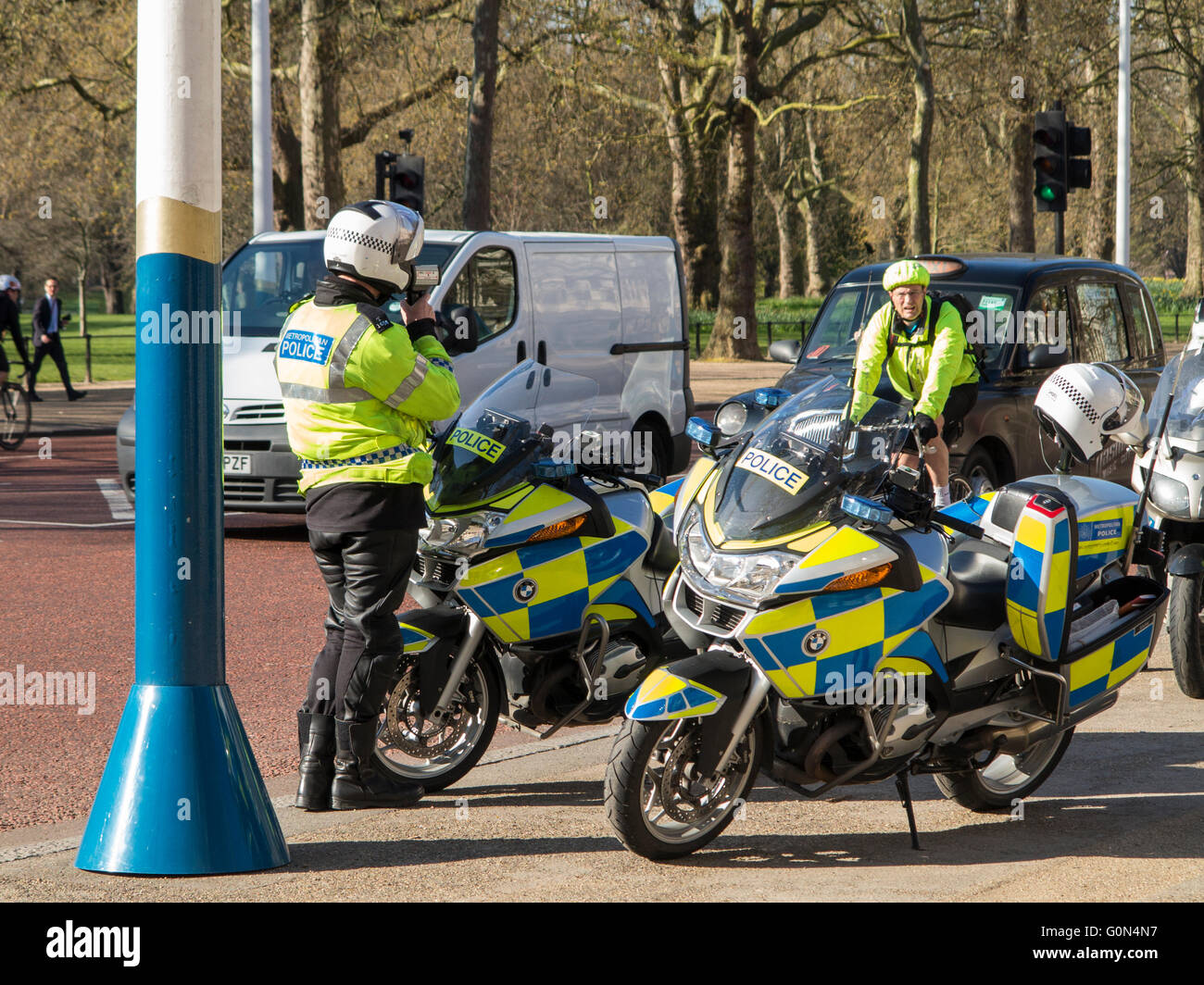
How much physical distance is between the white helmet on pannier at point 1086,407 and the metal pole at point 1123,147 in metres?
18.7

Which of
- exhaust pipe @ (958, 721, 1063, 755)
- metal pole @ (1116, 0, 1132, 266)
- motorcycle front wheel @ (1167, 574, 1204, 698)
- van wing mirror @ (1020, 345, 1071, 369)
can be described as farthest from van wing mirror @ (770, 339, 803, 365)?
metal pole @ (1116, 0, 1132, 266)

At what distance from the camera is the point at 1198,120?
125ft

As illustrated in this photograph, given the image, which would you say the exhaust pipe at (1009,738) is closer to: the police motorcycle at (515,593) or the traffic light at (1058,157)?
the police motorcycle at (515,593)

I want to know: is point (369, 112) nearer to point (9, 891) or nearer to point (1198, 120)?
point (1198, 120)

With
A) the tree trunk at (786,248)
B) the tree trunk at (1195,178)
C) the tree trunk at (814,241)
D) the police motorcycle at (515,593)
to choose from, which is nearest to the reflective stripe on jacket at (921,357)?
the police motorcycle at (515,593)

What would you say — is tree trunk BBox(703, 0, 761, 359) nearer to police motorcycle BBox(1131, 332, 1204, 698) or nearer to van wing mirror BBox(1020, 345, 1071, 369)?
van wing mirror BBox(1020, 345, 1071, 369)

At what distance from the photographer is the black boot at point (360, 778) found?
16.1 ft

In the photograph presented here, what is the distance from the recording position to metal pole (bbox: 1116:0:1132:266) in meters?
23.3

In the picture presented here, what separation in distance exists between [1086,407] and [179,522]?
312 centimetres

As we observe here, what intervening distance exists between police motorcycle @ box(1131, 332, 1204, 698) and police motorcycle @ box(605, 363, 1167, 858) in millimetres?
1786

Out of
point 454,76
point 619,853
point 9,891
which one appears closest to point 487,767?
point 619,853

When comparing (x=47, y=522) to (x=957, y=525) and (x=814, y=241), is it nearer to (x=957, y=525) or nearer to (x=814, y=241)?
(x=957, y=525)

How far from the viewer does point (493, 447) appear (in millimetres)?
5188

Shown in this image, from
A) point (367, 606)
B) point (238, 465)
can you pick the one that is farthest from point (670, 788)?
point (238, 465)
